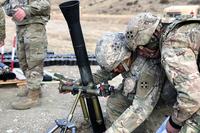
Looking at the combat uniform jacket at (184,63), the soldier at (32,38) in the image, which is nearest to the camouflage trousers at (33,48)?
the soldier at (32,38)

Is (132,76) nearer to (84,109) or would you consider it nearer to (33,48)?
(84,109)

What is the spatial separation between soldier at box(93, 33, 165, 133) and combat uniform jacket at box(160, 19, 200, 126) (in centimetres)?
63

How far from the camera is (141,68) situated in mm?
4852

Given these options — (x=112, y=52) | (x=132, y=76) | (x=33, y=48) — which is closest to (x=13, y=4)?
(x=33, y=48)

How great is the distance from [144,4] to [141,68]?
26092mm

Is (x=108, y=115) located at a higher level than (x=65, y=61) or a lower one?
higher

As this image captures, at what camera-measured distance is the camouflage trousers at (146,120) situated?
5.15m

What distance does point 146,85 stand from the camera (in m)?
4.70

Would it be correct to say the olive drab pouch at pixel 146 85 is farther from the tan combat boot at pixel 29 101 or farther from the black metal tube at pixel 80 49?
the tan combat boot at pixel 29 101

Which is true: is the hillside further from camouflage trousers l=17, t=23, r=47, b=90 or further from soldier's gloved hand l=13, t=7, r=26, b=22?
soldier's gloved hand l=13, t=7, r=26, b=22

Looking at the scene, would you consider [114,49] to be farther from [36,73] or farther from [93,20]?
[93,20]

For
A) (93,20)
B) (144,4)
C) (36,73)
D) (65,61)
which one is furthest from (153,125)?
(144,4)

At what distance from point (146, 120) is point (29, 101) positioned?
6.58ft

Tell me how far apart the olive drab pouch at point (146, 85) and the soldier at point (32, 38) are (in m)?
2.31
